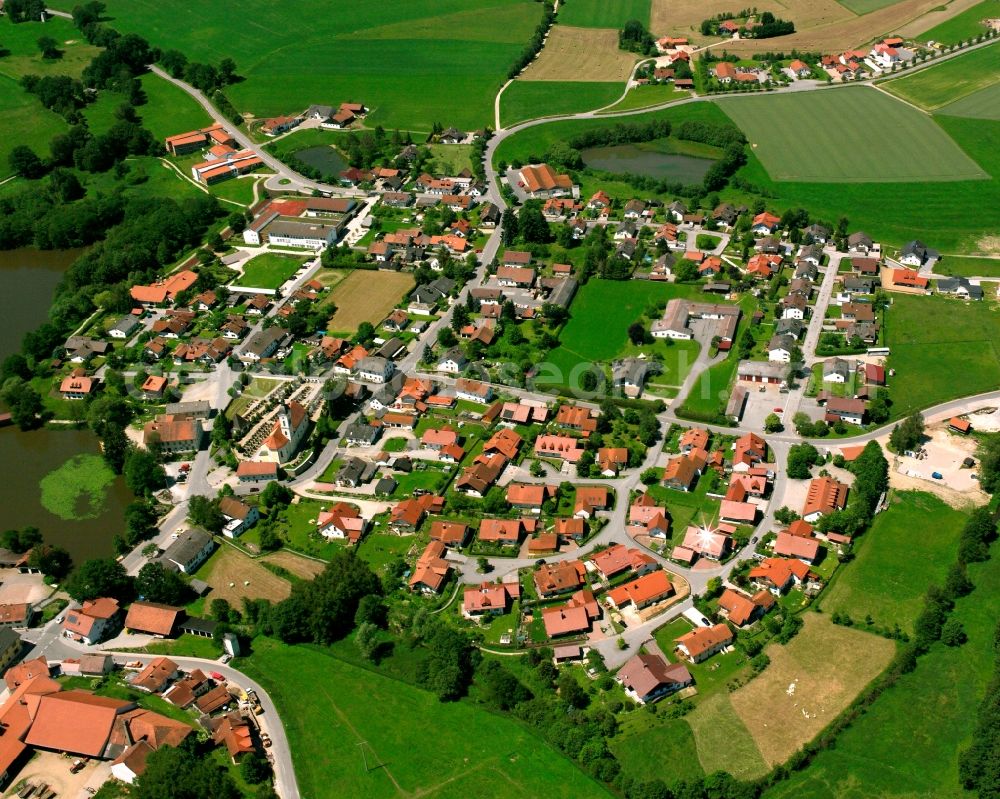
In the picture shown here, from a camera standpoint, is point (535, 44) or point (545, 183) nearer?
point (545, 183)

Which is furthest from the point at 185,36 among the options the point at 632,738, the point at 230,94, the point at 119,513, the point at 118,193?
the point at 632,738

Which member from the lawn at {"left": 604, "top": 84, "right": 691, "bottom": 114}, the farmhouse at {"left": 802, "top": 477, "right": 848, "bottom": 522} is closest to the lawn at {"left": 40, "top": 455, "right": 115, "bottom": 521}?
the farmhouse at {"left": 802, "top": 477, "right": 848, "bottom": 522}

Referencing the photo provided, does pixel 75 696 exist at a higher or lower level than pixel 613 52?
lower

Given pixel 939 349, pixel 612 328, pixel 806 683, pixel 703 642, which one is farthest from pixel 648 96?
pixel 806 683

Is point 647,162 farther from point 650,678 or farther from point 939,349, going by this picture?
point 650,678

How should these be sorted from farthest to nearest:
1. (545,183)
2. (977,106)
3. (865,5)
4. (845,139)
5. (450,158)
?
1. (865,5)
2. (977,106)
3. (450,158)
4. (845,139)
5. (545,183)

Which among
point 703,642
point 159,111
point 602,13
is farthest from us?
point 602,13

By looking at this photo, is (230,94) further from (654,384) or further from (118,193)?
(654,384)

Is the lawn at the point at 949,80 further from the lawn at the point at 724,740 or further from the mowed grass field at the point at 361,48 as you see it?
the lawn at the point at 724,740
